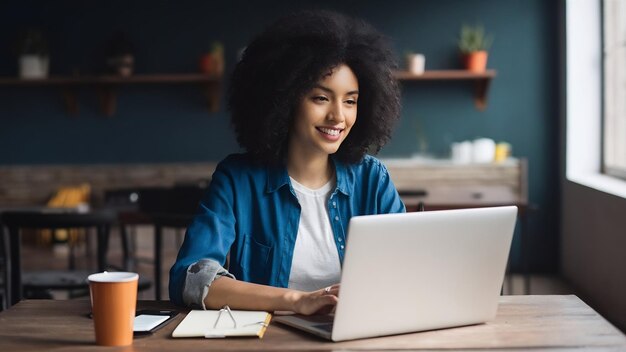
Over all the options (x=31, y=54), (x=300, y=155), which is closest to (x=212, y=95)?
(x=31, y=54)

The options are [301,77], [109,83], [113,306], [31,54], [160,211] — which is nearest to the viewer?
[113,306]

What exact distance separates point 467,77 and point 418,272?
15.6 ft

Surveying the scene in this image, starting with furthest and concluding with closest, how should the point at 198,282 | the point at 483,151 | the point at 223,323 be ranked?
the point at 483,151, the point at 198,282, the point at 223,323

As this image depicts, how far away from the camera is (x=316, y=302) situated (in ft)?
5.31

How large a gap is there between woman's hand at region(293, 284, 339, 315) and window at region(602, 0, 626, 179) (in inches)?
156

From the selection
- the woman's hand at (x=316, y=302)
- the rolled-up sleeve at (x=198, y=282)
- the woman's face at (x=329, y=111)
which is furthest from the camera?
the woman's face at (x=329, y=111)

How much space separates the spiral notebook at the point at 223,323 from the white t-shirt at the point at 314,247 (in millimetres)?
329

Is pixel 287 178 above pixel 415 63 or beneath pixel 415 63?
beneath

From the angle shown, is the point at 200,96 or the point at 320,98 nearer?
the point at 320,98

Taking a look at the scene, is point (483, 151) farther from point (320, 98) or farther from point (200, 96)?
point (320, 98)

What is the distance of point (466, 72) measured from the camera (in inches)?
237

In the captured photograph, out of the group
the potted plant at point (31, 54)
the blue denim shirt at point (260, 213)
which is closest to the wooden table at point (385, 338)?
the blue denim shirt at point (260, 213)

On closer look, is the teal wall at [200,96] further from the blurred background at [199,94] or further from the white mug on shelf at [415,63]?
the white mug on shelf at [415,63]

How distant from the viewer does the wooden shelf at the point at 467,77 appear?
19.8 feet
